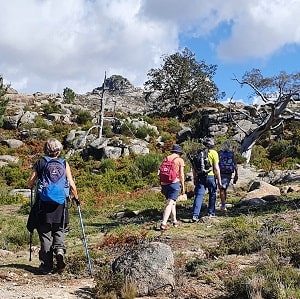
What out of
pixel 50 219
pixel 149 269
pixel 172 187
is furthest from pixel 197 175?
pixel 149 269

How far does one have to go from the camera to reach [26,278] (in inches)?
231

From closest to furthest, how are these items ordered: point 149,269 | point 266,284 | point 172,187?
1. point 266,284
2. point 149,269
3. point 172,187

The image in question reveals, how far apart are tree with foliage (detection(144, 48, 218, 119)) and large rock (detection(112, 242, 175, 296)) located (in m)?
33.8

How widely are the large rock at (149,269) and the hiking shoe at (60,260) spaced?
88 cm

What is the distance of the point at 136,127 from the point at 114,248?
24398 millimetres

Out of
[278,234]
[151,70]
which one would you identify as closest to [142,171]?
[278,234]

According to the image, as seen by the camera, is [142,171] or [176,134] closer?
[142,171]

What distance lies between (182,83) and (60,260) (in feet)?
112

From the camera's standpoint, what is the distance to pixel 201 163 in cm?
929

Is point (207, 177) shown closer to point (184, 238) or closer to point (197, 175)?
point (197, 175)

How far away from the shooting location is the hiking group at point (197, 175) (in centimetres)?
858

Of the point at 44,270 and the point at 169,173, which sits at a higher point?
the point at 169,173

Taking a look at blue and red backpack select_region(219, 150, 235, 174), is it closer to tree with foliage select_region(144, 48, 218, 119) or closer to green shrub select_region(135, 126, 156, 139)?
green shrub select_region(135, 126, 156, 139)

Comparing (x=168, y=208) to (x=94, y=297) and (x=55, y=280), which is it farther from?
(x=94, y=297)
